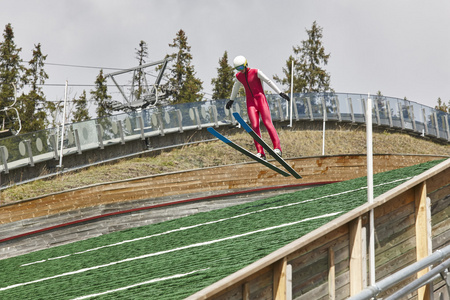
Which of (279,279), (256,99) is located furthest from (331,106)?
(279,279)

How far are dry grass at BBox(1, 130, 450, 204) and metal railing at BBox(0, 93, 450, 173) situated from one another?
0.82m

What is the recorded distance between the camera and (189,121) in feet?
88.5

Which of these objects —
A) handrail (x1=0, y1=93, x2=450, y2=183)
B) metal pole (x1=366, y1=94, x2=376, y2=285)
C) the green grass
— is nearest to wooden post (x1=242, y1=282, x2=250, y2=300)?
the green grass

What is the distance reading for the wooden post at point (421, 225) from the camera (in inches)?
295

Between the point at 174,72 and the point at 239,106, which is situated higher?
the point at 174,72

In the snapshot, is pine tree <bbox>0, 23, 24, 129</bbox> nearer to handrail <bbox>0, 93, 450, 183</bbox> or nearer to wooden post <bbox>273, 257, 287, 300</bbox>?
handrail <bbox>0, 93, 450, 183</bbox>

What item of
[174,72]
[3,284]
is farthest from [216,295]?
[174,72]

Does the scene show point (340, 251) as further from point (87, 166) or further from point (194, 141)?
point (194, 141)

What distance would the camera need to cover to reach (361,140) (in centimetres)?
3259

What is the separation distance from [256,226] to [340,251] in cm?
226

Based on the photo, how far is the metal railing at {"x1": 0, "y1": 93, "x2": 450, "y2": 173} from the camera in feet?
70.7

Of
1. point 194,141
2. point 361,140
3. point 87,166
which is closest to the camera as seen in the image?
point 87,166

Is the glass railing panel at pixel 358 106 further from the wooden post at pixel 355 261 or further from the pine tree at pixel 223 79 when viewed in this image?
the wooden post at pixel 355 261

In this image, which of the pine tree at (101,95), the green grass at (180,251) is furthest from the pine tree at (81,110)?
the green grass at (180,251)
